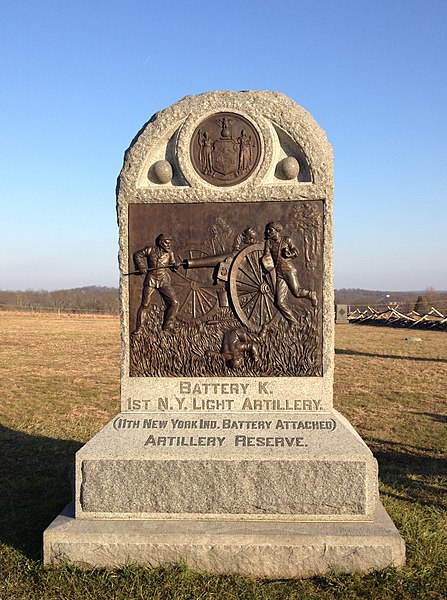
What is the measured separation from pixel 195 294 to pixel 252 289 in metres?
0.47

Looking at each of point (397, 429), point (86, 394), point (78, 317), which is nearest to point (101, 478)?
point (397, 429)

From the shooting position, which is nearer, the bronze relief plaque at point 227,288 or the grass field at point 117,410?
the grass field at point 117,410

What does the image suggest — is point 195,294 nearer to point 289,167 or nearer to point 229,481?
point 289,167

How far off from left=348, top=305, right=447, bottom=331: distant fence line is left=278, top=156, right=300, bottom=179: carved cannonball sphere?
2712 cm

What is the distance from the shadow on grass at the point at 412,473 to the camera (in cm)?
513

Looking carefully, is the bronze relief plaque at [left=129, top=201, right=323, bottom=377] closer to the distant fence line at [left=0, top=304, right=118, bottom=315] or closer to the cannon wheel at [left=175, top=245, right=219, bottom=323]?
the cannon wheel at [left=175, top=245, right=219, bottom=323]

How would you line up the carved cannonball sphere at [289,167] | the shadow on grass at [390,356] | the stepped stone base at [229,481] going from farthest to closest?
1. the shadow on grass at [390,356]
2. the carved cannonball sphere at [289,167]
3. the stepped stone base at [229,481]

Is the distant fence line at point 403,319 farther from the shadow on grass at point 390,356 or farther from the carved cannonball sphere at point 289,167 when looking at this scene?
the carved cannonball sphere at point 289,167

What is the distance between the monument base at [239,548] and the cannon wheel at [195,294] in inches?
63.9

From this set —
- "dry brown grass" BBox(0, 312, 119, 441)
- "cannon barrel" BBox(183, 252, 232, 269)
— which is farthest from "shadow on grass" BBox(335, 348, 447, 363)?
"cannon barrel" BBox(183, 252, 232, 269)

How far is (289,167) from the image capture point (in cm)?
438

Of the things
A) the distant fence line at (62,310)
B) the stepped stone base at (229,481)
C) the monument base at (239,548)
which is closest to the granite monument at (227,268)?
the stepped stone base at (229,481)

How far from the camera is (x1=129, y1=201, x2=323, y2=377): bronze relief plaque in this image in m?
4.44

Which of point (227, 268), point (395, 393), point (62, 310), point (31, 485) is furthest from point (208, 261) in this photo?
point (62, 310)
